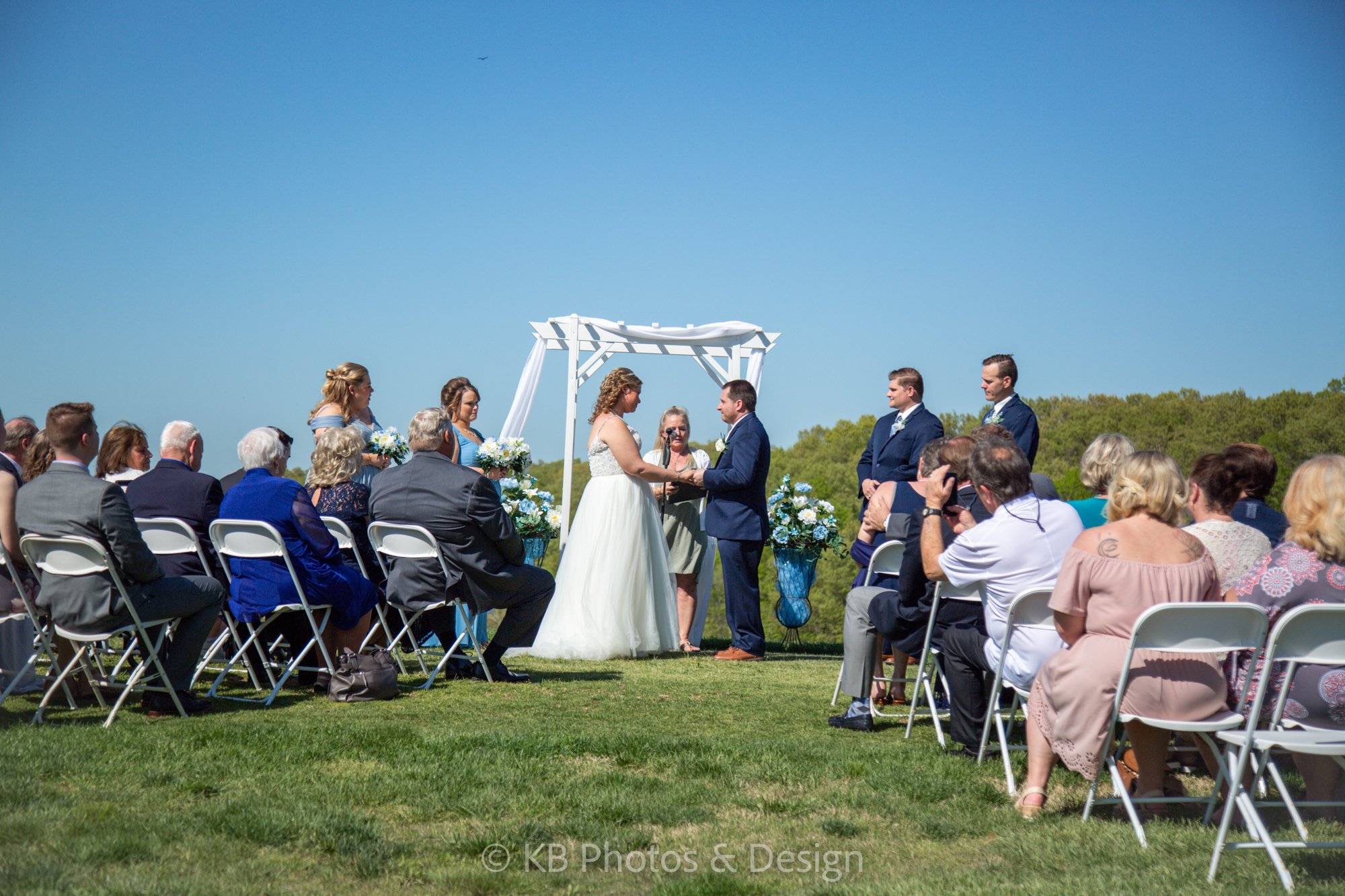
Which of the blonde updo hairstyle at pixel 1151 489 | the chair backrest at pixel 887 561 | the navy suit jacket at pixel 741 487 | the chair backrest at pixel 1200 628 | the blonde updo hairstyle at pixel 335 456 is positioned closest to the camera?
the chair backrest at pixel 1200 628

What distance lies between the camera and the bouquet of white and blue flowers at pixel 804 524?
941 centimetres

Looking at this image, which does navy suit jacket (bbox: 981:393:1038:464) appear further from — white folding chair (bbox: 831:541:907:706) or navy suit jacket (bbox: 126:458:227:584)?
navy suit jacket (bbox: 126:458:227:584)

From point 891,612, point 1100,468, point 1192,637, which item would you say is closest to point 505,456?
point 891,612

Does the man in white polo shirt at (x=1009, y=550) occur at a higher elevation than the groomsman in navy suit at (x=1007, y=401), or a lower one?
lower

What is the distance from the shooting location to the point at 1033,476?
5.72 m

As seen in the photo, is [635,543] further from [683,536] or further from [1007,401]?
[1007,401]

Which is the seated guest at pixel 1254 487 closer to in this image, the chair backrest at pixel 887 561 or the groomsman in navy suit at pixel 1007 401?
the chair backrest at pixel 887 561

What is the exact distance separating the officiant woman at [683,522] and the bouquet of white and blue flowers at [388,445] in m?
2.23

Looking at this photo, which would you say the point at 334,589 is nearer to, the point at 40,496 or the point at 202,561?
the point at 202,561

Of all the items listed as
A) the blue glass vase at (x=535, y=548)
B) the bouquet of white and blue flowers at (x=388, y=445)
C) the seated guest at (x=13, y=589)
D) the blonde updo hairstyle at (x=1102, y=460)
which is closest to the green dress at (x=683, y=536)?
the blue glass vase at (x=535, y=548)

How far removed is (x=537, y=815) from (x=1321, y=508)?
289 centimetres

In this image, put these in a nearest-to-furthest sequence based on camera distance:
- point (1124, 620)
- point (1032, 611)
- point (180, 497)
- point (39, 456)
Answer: point (1124, 620) → point (1032, 611) → point (180, 497) → point (39, 456)

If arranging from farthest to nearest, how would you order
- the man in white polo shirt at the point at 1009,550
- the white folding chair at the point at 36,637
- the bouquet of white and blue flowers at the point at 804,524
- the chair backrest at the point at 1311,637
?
the bouquet of white and blue flowers at the point at 804,524
the white folding chair at the point at 36,637
the man in white polo shirt at the point at 1009,550
the chair backrest at the point at 1311,637

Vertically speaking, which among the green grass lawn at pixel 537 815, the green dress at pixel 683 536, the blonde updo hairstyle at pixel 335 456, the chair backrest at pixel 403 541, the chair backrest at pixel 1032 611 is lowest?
the green grass lawn at pixel 537 815
